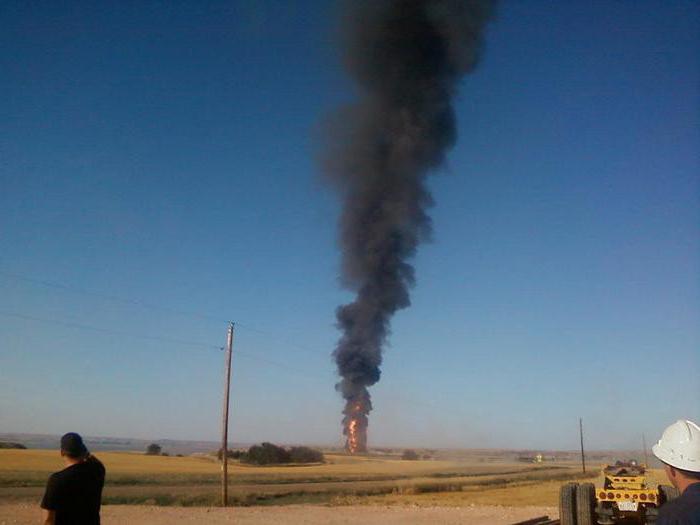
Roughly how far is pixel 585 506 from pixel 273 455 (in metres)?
71.2

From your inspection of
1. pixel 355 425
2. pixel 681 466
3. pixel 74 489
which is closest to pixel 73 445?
pixel 74 489

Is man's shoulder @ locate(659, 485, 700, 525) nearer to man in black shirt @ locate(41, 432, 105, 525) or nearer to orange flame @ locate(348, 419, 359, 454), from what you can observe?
man in black shirt @ locate(41, 432, 105, 525)

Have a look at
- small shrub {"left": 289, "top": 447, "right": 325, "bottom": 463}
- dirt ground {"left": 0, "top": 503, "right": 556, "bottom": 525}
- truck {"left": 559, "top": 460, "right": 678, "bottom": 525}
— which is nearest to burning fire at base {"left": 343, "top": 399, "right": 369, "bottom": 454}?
small shrub {"left": 289, "top": 447, "right": 325, "bottom": 463}

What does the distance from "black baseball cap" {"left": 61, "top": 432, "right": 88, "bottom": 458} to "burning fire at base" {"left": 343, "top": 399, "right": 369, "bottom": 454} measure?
74.6m

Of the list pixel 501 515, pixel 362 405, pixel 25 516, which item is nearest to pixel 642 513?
pixel 501 515

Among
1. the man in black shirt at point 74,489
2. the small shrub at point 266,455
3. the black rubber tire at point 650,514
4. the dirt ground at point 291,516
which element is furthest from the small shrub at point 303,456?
the man in black shirt at point 74,489

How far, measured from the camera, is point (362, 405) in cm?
7838

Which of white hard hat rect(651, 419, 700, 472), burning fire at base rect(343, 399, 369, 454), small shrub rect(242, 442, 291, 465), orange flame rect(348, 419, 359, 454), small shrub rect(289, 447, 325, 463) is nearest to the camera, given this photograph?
white hard hat rect(651, 419, 700, 472)

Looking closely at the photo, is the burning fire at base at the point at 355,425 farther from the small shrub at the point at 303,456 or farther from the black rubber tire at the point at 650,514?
the black rubber tire at the point at 650,514

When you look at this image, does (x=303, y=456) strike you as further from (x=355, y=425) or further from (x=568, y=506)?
(x=568, y=506)

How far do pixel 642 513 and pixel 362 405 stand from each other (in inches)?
2488

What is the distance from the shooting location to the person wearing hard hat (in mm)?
2908

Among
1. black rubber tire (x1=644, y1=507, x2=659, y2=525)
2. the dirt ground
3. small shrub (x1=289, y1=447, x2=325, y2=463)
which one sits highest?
Answer: black rubber tire (x1=644, y1=507, x2=659, y2=525)

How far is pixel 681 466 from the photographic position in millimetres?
3174
